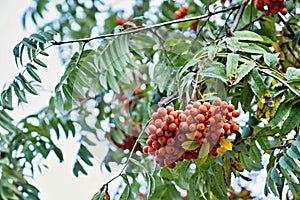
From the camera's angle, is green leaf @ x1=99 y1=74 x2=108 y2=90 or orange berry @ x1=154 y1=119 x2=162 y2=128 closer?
orange berry @ x1=154 y1=119 x2=162 y2=128

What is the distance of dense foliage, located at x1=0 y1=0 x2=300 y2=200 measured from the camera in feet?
1.96

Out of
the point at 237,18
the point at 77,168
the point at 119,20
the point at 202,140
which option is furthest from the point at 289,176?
the point at 119,20

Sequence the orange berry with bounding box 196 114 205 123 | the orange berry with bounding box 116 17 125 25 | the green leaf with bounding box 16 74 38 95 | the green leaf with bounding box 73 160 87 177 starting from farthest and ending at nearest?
1. the orange berry with bounding box 116 17 125 25
2. the green leaf with bounding box 73 160 87 177
3. the green leaf with bounding box 16 74 38 95
4. the orange berry with bounding box 196 114 205 123

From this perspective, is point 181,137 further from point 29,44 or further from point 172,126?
point 29,44

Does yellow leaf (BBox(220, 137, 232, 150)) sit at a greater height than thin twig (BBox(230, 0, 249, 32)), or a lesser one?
lesser

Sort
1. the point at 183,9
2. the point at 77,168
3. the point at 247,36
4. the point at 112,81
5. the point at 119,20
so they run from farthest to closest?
1. the point at 119,20
2. the point at 183,9
3. the point at 77,168
4. the point at 112,81
5. the point at 247,36

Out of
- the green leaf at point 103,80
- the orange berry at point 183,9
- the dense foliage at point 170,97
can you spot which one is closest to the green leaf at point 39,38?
the dense foliage at point 170,97

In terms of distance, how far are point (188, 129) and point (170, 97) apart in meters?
0.11

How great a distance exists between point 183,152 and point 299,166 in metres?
0.13

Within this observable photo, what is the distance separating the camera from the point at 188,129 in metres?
0.57

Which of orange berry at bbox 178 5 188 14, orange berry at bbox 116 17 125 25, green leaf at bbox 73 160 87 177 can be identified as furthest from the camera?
orange berry at bbox 116 17 125 25

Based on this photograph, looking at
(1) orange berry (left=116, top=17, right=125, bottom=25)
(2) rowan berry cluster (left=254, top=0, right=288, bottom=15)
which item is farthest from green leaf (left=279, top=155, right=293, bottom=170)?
(1) orange berry (left=116, top=17, right=125, bottom=25)

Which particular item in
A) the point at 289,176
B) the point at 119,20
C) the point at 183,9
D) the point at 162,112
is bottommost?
the point at 289,176

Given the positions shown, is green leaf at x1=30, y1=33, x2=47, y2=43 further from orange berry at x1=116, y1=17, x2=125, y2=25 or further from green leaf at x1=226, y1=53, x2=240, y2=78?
orange berry at x1=116, y1=17, x2=125, y2=25
